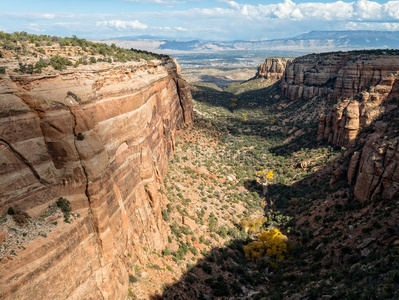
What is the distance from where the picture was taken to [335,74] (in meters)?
94.7

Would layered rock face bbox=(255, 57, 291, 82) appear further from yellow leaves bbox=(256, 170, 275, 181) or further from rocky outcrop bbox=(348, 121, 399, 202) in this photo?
rocky outcrop bbox=(348, 121, 399, 202)

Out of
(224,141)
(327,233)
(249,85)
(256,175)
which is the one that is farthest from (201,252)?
(249,85)

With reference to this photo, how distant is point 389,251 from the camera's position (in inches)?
859

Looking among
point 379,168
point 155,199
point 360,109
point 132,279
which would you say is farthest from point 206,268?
point 360,109

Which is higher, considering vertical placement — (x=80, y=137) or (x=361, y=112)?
(x=80, y=137)

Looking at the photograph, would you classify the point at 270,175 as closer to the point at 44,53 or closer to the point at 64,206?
the point at 64,206

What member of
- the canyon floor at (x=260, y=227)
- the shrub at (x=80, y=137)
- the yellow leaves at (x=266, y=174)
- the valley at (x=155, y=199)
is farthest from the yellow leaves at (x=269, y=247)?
the shrub at (x=80, y=137)

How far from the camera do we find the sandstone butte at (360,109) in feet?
105

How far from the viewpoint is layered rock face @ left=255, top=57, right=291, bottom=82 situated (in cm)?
16102

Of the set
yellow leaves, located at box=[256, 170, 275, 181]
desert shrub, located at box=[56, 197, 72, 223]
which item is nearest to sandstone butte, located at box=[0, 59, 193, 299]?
desert shrub, located at box=[56, 197, 72, 223]

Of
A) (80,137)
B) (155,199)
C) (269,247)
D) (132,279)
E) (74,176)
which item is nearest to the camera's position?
(74,176)

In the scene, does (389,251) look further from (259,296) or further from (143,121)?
(143,121)

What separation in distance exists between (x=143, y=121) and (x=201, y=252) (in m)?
18.2

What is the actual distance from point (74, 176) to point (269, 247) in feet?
95.5
